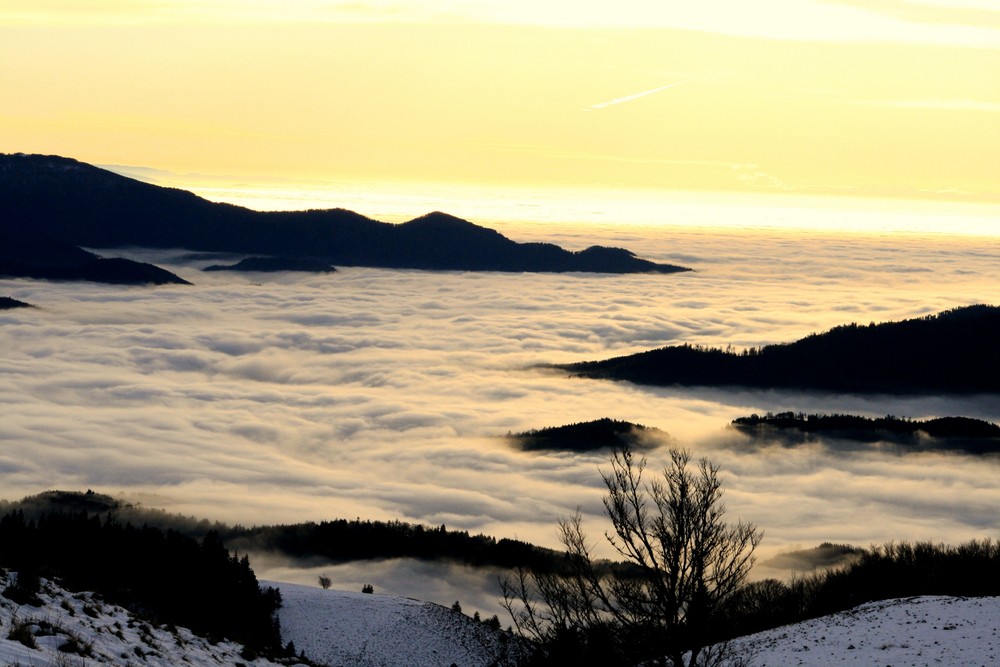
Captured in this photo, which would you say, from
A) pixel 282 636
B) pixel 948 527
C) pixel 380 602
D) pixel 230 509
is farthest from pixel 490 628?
pixel 948 527

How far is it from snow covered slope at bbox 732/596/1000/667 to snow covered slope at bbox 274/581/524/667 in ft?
100

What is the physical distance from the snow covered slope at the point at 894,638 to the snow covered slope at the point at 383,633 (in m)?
30.5

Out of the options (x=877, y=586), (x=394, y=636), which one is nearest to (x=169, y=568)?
(x=394, y=636)

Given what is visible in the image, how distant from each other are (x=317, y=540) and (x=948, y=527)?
11507 cm

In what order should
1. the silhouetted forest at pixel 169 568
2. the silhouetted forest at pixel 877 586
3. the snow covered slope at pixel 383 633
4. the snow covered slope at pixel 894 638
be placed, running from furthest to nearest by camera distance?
the silhouetted forest at pixel 877 586
the snow covered slope at pixel 383 633
the silhouetted forest at pixel 169 568
the snow covered slope at pixel 894 638

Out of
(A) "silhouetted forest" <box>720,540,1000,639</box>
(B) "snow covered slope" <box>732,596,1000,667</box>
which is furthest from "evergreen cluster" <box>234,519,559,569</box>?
(B) "snow covered slope" <box>732,596,1000,667</box>

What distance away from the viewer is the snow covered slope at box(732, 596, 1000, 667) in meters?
39.0

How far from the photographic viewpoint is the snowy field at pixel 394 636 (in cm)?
2142

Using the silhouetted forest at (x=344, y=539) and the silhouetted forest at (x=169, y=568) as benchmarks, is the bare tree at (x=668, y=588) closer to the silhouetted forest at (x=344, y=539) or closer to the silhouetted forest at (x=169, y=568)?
the silhouetted forest at (x=169, y=568)

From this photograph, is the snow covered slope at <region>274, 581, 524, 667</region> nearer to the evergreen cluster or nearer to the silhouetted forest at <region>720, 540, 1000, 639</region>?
the silhouetted forest at <region>720, 540, 1000, 639</region>

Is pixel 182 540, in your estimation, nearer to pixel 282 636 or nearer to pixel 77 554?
pixel 282 636

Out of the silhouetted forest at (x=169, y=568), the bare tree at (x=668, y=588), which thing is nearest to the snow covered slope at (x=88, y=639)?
the bare tree at (x=668, y=588)

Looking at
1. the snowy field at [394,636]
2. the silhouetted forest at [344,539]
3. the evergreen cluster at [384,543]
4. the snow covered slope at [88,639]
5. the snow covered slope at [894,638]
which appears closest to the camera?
the snow covered slope at [88,639]

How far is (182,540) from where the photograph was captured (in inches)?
3206
